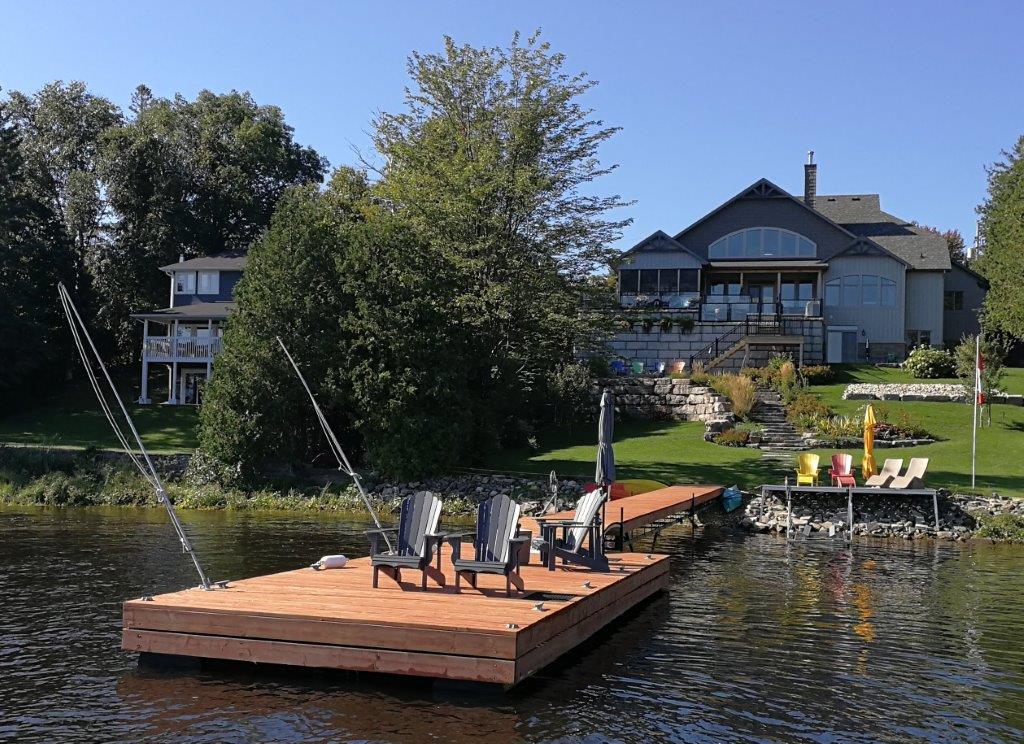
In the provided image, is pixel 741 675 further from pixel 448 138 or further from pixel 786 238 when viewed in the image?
pixel 786 238

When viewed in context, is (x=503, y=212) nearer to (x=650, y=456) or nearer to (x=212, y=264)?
(x=650, y=456)

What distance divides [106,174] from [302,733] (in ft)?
173

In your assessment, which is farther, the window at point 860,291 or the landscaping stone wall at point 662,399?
the window at point 860,291

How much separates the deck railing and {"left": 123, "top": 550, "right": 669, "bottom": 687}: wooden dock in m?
37.3

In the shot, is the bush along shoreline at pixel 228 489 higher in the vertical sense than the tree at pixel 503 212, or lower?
lower

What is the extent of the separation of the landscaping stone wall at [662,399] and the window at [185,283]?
75.1 feet

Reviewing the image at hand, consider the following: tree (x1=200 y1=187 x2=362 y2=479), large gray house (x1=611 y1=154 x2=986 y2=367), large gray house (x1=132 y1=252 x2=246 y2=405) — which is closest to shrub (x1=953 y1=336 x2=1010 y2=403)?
large gray house (x1=611 y1=154 x2=986 y2=367)

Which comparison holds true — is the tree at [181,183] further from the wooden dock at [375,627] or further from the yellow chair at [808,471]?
the wooden dock at [375,627]

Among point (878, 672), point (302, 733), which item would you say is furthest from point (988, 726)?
point (302, 733)

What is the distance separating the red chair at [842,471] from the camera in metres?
25.2

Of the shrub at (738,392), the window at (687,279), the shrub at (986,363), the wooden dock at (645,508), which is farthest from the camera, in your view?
the window at (687,279)

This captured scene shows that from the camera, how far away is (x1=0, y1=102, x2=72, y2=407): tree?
1892 inches

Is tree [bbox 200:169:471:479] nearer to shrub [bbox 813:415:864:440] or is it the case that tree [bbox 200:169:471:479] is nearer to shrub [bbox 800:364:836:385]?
shrub [bbox 813:415:864:440]

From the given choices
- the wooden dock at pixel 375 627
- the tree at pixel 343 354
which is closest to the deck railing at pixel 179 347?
the tree at pixel 343 354
